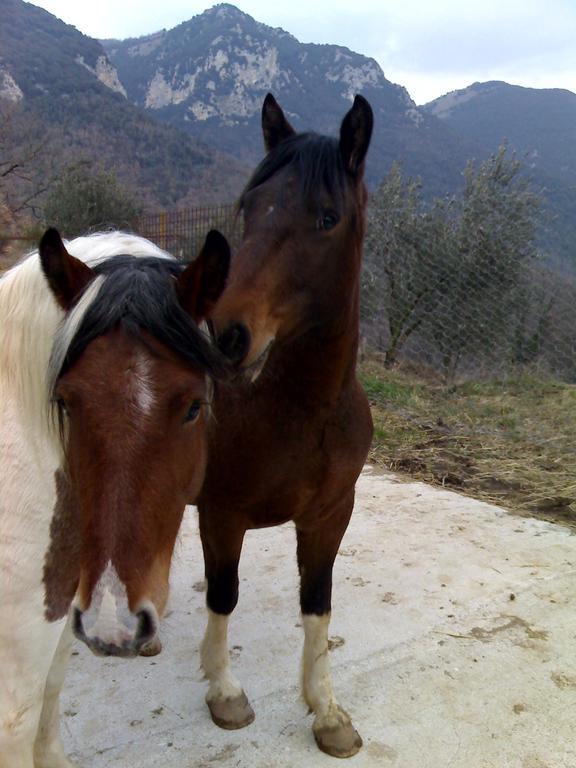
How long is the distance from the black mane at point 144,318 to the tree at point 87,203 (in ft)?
48.9

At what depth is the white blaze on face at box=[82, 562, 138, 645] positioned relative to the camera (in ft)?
3.87

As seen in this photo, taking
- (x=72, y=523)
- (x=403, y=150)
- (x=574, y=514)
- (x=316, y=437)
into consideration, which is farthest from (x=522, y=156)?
(x=403, y=150)

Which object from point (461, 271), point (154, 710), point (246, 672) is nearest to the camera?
point (154, 710)

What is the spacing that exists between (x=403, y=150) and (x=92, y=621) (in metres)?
70.2

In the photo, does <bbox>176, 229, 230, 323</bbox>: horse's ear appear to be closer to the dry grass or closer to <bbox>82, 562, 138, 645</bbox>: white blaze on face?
<bbox>82, 562, 138, 645</bbox>: white blaze on face

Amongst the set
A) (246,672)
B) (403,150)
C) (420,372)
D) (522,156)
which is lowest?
(420,372)

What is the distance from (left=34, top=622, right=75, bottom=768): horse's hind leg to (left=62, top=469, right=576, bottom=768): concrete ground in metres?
0.17

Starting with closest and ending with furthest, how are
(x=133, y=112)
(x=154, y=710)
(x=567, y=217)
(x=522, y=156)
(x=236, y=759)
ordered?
(x=236, y=759) < (x=154, y=710) < (x=522, y=156) < (x=567, y=217) < (x=133, y=112)

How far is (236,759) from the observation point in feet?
6.92

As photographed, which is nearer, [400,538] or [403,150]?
[400,538]

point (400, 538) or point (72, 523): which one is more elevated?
point (72, 523)

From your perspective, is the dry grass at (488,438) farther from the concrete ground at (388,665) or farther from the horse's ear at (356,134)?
the horse's ear at (356,134)

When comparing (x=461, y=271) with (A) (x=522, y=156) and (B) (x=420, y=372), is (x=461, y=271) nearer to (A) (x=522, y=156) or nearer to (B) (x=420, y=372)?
(B) (x=420, y=372)

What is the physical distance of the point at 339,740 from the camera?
7.04ft
